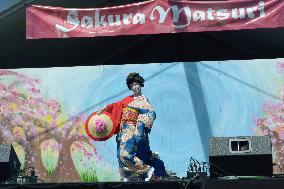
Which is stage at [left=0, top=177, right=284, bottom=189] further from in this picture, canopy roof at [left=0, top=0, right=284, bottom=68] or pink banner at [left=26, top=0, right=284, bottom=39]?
canopy roof at [left=0, top=0, right=284, bottom=68]

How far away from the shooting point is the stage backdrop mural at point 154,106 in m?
7.65

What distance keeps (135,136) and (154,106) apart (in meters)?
2.09

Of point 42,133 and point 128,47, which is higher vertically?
point 128,47

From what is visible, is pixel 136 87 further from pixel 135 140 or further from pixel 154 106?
pixel 154 106

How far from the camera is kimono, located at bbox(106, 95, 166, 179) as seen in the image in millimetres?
5690

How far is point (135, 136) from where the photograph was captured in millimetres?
5777

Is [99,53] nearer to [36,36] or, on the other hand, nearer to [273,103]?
[36,36]

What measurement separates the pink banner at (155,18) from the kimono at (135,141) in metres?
1.62

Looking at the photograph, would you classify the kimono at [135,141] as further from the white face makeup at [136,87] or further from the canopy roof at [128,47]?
the canopy roof at [128,47]

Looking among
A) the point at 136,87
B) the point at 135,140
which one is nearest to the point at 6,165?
the point at 135,140

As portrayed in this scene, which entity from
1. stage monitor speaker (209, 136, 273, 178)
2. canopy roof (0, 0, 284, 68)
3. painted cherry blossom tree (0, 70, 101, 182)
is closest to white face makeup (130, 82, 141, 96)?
stage monitor speaker (209, 136, 273, 178)

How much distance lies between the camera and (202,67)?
7.93 meters

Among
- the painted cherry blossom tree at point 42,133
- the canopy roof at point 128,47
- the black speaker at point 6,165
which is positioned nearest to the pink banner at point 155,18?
the canopy roof at point 128,47

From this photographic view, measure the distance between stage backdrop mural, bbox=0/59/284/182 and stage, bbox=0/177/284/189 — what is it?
3128mm
